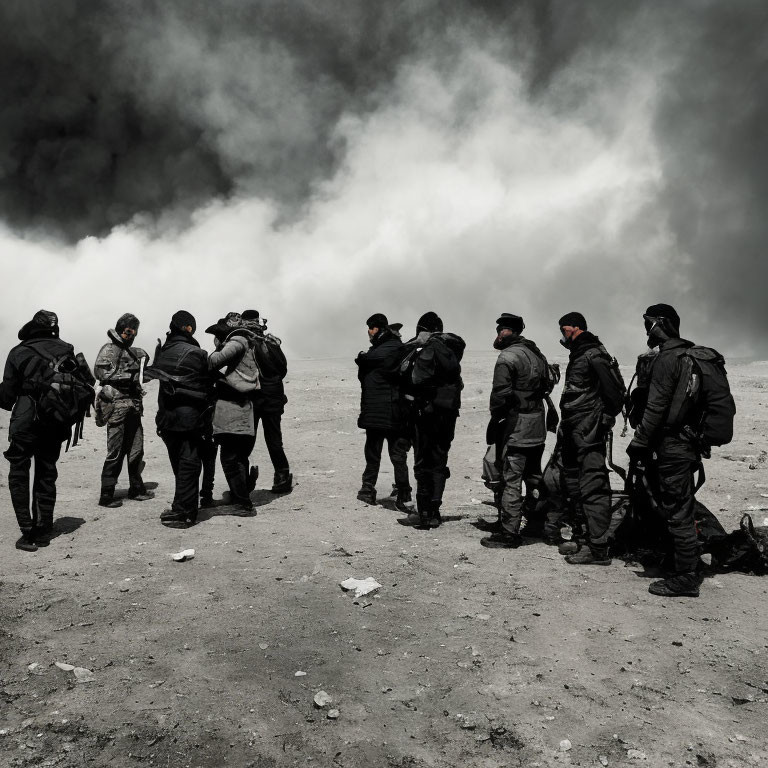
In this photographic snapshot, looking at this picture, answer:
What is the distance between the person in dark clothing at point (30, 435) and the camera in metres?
5.86

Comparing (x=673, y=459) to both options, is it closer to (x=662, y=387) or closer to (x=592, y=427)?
(x=662, y=387)

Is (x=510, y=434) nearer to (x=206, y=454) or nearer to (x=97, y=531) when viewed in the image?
(x=206, y=454)

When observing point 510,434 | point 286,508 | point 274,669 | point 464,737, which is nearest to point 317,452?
point 286,508

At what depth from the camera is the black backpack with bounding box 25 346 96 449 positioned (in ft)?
19.1

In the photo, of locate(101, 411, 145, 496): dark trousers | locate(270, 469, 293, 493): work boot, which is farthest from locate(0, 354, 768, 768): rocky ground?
locate(270, 469, 293, 493): work boot

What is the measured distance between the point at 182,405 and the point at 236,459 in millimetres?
892

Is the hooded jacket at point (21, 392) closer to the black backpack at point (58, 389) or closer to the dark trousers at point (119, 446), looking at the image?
the black backpack at point (58, 389)

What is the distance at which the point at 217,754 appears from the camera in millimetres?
2941

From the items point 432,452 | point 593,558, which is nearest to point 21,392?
point 432,452

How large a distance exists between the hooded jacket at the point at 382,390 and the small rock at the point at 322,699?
4.16 metres

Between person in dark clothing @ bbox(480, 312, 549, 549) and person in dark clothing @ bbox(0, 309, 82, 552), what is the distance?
4.11 metres

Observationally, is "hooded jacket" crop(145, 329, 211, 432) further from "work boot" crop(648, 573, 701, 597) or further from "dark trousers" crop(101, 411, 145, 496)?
"work boot" crop(648, 573, 701, 597)

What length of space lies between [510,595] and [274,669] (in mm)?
1960

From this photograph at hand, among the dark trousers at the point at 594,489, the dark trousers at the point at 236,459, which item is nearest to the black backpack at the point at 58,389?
the dark trousers at the point at 236,459
